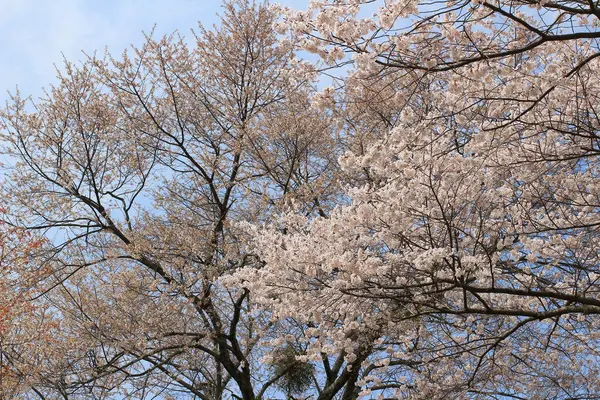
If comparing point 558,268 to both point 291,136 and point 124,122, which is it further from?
point 124,122

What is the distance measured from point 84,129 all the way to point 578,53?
772 cm

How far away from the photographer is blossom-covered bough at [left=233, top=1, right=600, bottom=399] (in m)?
4.14

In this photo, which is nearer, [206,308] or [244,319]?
[206,308]

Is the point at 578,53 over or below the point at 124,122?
below

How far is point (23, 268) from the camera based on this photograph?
918 centimetres

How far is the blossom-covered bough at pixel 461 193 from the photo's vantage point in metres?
4.14

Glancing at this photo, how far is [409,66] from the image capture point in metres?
4.04

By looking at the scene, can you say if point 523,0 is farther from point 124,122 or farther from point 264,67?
point 124,122

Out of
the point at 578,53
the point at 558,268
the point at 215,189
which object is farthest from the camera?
the point at 215,189

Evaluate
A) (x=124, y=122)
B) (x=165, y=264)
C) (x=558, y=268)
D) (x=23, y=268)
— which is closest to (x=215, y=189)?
(x=165, y=264)

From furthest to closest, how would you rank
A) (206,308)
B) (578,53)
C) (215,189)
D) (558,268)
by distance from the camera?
(215,189)
(206,308)
(558,268)
(578,53)

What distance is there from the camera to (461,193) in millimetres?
5332

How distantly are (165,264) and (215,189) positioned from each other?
4.79ft

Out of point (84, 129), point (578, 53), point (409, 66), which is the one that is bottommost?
point (409, 66)
